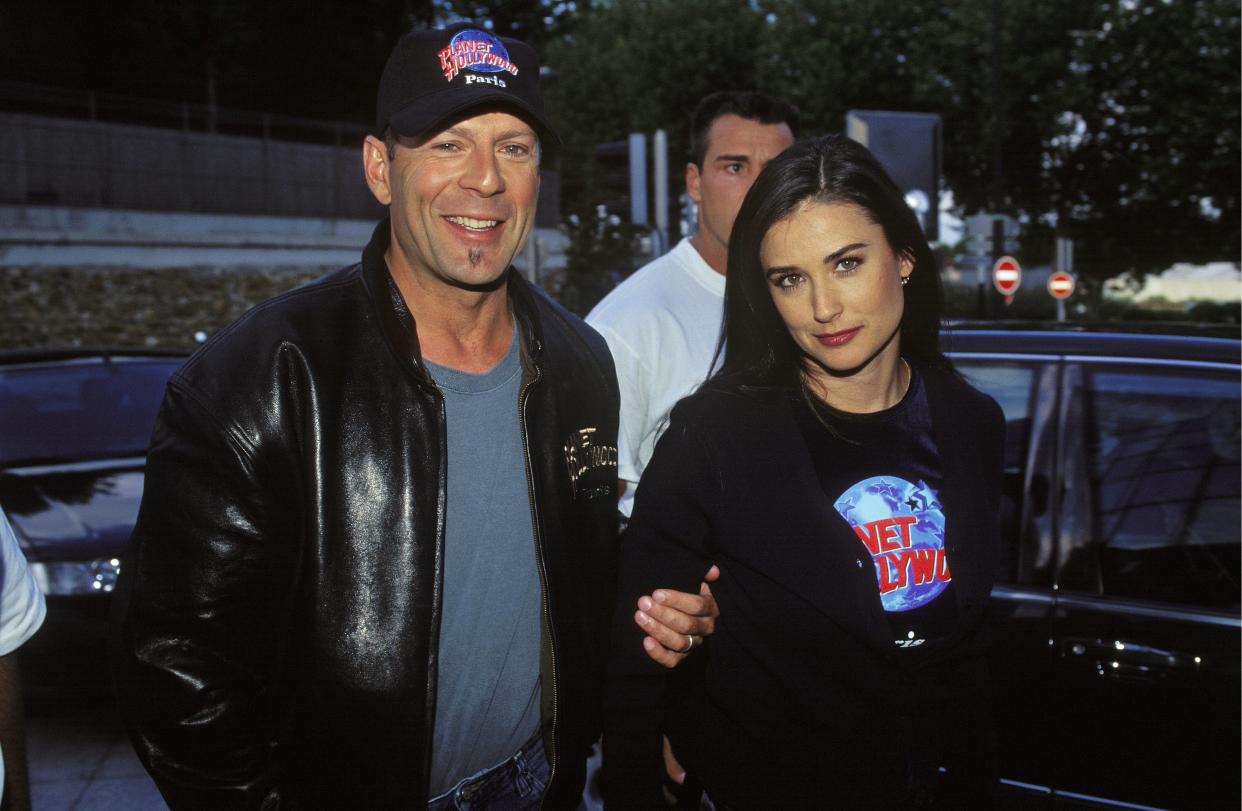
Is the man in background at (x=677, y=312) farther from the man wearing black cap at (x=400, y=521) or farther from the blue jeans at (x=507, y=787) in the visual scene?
the blue jeans at (x=507, y=787)

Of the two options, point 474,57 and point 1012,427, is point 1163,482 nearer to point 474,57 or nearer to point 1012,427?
point 1012,427

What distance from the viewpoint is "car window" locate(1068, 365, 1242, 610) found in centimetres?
278

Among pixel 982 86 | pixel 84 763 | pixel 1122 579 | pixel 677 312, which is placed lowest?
pixel 84 763

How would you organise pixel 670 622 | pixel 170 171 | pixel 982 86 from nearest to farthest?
pixel 670 622, pixel 170 171, pixel 982 86

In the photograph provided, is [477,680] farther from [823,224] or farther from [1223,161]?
[1223,161]

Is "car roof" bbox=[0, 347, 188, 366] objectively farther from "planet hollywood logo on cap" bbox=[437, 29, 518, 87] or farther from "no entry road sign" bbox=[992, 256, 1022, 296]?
"no entry road sign" bbox=[992, 256, 1022, 296]

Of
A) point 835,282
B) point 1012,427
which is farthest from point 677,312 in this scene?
point 835,282

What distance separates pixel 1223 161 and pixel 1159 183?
1.56 meters

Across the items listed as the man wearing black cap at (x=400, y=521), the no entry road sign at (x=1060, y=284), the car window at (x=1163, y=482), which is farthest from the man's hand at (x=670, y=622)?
the no entry road sign at (x=1060, y=284)

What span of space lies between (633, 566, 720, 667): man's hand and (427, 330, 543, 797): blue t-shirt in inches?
10.0

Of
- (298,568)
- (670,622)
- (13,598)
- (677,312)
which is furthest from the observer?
(677,312)

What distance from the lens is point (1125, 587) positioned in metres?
2.82

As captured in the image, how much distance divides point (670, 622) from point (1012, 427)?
149 centimetres

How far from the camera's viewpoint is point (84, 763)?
4461 millimetres
